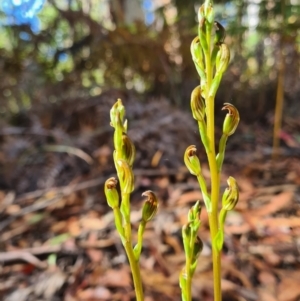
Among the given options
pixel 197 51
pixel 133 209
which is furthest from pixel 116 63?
pixel 197 51

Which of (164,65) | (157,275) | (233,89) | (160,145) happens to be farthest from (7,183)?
(233,89)

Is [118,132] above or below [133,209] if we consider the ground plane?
above

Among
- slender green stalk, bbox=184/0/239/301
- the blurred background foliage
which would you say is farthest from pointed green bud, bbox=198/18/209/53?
the blurred background foliage

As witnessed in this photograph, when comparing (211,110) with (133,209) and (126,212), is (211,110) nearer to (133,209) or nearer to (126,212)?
(126,212)

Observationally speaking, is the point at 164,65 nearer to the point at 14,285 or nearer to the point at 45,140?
the point at 45,140

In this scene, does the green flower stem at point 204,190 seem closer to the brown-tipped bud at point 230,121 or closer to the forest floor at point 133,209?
the brown-tipped bud at point 230,121

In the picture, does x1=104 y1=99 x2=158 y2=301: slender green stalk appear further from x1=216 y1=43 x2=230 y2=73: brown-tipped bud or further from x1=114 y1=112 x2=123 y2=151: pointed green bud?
x1=216 y1=43 x2=230 y2=73: brown-tipped bud
